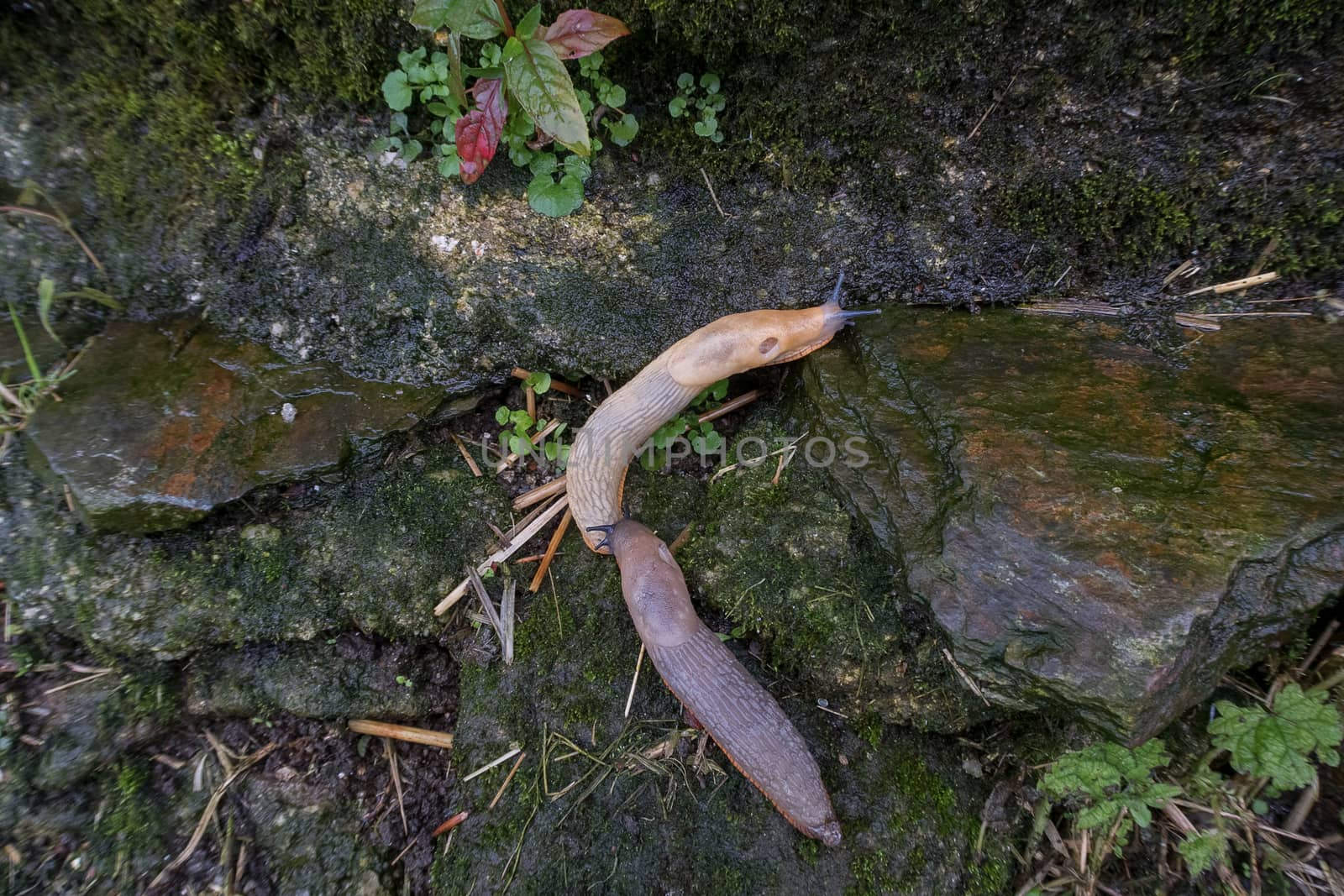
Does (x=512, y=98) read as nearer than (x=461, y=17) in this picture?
No

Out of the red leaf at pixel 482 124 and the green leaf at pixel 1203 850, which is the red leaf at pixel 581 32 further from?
the green leaf at pixel 1203 850

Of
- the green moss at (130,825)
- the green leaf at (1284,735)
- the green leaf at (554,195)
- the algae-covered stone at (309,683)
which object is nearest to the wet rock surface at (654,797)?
the algae-covered stone at (309,683)

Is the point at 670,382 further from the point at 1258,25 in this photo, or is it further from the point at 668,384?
the point at 1258,25

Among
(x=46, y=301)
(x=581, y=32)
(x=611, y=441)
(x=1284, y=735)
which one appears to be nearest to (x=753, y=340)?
(x=611, y=441)

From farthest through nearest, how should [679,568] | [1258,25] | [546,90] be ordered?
1. [679,568]
2. [546,90]
3. [1258,25]

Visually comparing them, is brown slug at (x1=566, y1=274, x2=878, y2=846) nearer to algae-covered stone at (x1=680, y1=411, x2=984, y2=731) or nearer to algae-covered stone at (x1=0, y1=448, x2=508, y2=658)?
algae-covered stone at (x1=680, y1=411, x2=984, y2=731)

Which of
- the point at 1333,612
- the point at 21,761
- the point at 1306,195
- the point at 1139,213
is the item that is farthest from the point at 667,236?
the point at 21,761
